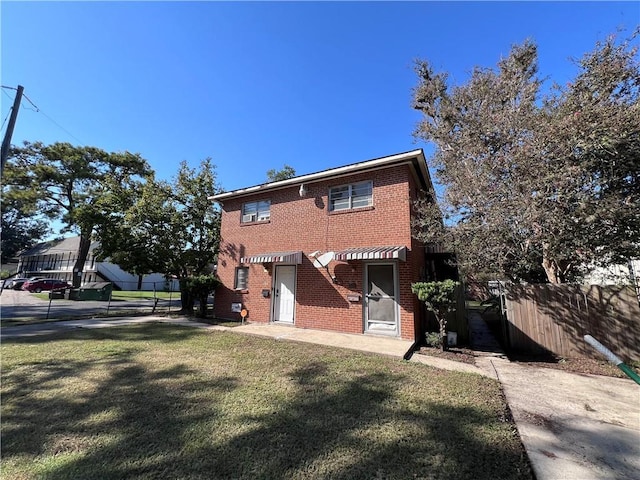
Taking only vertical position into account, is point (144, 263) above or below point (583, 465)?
above

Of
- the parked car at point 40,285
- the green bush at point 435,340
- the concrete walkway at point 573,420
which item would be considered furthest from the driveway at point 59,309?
the concrete walkway at point 573,420

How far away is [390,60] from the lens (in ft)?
42.7

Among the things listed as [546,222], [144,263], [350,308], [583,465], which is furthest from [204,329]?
[546,222]

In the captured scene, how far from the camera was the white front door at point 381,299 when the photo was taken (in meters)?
10.1

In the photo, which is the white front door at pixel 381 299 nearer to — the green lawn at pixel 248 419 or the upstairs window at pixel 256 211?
the green lawn at pixel 248 419

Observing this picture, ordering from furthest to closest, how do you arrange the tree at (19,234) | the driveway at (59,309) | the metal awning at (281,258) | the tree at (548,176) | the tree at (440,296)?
1. the tree at (19,234)
2. the driveway at (59,309)
3. the metal awning at (281,258)
4. the tree at (440,296)
5. the tree at (548,176)

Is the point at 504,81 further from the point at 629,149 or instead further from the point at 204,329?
the point at 204,329

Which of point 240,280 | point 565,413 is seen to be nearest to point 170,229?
point 240,280

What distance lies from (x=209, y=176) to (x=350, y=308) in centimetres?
1390

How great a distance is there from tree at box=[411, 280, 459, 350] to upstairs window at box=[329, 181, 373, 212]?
3934 mm

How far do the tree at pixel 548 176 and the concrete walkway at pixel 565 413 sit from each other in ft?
11.5

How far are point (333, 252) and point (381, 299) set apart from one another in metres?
2.47

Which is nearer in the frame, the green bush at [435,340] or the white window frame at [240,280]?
the green bush at [435,340]

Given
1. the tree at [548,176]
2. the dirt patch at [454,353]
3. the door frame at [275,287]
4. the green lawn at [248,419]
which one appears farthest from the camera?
the door frame at [275,287]
